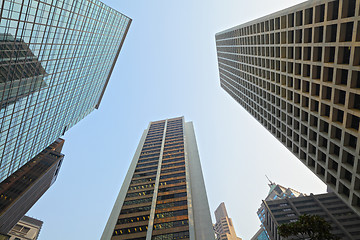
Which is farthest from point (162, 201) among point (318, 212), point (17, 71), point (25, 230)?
point (25, 230)

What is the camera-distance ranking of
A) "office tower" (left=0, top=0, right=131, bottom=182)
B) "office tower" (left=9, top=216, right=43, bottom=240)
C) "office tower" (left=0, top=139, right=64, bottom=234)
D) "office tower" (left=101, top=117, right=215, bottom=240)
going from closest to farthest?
"office tower" (left=0, top=0, right=131, bottom=182) < "office tower" (left=101, top=117, right=215, bottom=240) < "office tower" (left=0, top=139, right=64, bottom=234) < "office tower" (left=9, top=216, right=43, bottom=240)

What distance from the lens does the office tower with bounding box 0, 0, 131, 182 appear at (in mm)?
36781

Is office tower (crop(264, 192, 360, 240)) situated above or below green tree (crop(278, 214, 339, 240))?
above

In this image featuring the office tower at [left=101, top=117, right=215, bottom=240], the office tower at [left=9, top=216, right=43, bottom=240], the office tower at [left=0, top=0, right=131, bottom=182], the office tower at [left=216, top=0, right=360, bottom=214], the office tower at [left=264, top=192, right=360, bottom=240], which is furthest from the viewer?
→ the office tower at [left=9, top=216, right=43, bottom=240]

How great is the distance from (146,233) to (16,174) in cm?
5946

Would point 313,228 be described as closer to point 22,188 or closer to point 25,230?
point 22,188

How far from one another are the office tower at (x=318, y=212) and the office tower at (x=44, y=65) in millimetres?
99751

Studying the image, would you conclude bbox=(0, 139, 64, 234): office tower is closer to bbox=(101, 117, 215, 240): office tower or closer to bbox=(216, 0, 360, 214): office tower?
bbox=(101, 117, 215, 240): office tower

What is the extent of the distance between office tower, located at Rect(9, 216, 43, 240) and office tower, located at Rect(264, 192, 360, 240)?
401 ft

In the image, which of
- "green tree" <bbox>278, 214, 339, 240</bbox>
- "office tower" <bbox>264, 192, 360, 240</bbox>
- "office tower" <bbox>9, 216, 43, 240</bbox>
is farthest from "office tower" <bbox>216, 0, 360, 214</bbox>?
"office tower" <bbox>9, 216, 43, 240</bbox>

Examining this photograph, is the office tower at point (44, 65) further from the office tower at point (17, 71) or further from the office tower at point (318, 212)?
the office tower at point (318, 212)

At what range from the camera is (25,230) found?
105938mm

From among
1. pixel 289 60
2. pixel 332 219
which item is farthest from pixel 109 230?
pixel 332 219

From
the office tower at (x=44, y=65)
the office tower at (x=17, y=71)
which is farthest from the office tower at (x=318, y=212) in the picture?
the office tower at (x=17, y=71)
